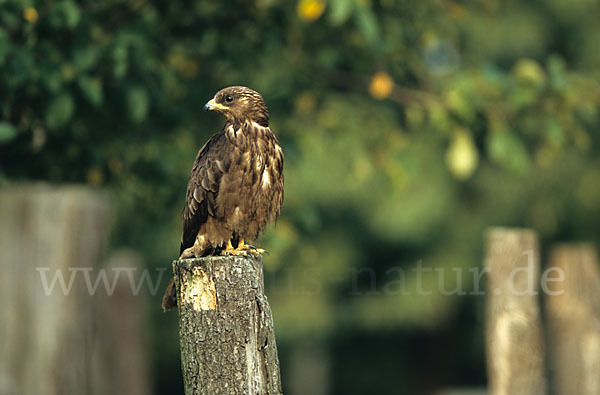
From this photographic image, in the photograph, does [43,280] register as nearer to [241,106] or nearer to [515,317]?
[241,106]

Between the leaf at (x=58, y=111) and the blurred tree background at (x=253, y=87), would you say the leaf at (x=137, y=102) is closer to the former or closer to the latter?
the blurred tree background at (x=253, y=87)

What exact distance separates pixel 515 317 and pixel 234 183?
2.67m

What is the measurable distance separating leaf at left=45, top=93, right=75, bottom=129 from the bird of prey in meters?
0.98

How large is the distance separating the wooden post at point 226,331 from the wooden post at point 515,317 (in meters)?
3.23

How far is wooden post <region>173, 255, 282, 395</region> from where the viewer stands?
3250 mm

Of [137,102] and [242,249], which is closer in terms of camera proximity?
[242,249]

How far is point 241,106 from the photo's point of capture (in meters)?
4.68

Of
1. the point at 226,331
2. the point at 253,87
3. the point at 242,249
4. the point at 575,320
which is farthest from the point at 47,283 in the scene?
the point at 575,320

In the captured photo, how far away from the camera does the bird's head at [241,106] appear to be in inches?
183

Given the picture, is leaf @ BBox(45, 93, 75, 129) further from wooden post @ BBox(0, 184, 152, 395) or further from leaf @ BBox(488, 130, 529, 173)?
leaf @ BBox(488, 130, 529, 173)

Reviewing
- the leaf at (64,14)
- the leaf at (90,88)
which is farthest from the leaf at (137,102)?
the leaf at (64,14)

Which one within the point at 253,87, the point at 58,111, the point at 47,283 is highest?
the point at 253,87

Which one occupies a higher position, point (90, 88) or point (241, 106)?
point (90, 88)

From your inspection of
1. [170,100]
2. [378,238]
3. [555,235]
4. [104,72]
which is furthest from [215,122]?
[555,235]
